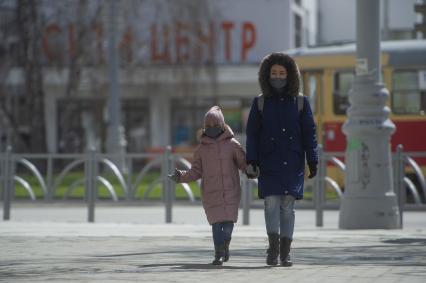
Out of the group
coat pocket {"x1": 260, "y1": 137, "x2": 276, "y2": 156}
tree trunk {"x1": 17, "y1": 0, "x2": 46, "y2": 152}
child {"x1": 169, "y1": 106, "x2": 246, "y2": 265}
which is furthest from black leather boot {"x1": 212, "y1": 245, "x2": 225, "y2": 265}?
tree trunk {"x1": 17, "y1": 0, "x2": 46, "y2": 152}

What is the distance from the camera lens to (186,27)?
38938mm

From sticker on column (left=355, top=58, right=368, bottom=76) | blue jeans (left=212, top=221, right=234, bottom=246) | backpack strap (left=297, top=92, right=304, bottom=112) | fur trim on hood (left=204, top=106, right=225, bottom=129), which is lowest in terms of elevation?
blue jeans (left=212, top=221, right=234, bottom=246)

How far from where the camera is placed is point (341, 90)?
25453mm

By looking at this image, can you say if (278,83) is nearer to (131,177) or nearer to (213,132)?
(213,132)

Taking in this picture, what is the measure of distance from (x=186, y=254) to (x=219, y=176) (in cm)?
142

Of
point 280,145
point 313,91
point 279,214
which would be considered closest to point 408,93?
point 313,91

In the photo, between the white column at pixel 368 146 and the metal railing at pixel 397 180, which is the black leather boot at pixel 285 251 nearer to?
the white column at pixel 368 146

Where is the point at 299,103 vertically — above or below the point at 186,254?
above

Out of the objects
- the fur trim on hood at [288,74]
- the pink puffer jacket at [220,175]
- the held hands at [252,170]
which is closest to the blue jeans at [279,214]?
the held hands at [252,170]

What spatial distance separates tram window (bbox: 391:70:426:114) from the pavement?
283 inches

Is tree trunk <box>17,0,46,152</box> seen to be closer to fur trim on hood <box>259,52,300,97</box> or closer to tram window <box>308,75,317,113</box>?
tram window <box>308,75,317,113</box>

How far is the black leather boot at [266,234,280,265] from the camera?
10.1m

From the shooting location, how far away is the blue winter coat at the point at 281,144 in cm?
1003

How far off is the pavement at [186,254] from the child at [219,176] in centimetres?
34
